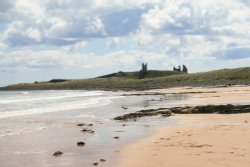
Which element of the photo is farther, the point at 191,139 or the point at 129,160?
the point at 191,139

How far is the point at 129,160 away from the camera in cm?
1477

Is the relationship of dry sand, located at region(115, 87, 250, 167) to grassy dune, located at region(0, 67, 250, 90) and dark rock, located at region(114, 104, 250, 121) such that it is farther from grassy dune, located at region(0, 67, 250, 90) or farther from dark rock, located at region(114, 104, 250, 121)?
grassy dune, located at region(0, 67, 250, 90)

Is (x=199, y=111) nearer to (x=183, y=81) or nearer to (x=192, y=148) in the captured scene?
(x=192, y=148)

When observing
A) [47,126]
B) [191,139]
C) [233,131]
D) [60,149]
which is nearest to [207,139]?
[191,139]

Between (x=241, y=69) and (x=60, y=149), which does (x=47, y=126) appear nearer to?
(x=60, y=149)

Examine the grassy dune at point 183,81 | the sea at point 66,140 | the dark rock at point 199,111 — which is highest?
the grassy dune at point 183,81

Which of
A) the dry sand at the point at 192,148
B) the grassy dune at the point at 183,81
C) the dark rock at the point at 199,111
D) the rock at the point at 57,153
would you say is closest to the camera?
the dry sand at the point at 192,148

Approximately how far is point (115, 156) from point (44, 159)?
2340 millimetres

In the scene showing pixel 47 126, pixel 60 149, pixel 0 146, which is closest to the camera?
pixel 60 149

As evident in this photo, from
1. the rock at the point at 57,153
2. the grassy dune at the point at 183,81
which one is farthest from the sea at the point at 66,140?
the grassy dune at the point at 183,81

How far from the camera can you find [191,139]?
18609 mm

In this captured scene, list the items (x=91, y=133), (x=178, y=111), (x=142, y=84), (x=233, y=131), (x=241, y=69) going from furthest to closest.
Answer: (x=142, y=84), (x=241, y=69), (x=178, y=111), (x=91, y=133), (x=233, y=131)

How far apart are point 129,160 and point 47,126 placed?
12.7 meters

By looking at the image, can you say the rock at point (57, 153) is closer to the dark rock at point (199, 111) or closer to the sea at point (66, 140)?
the sea at point (66, 140)
